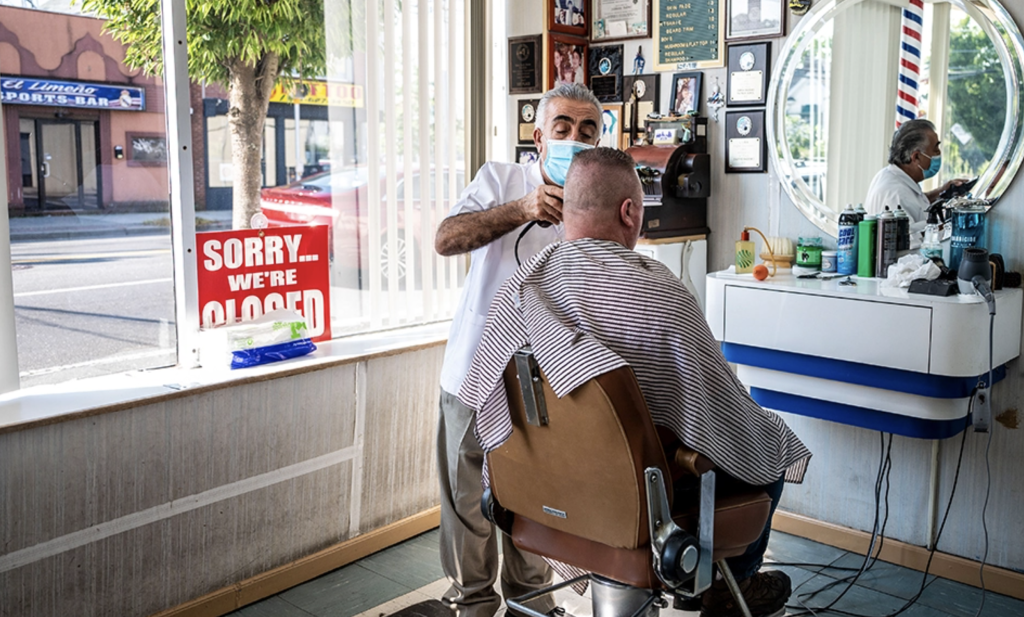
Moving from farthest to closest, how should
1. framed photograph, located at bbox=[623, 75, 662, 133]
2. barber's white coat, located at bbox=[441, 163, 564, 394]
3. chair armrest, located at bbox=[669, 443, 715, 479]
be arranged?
1. framed photograph, located at bbox=[623, 75, 662, 133]
2. barber's white coat, located at bbox=[441, 163, 564, 394]
3. chair armrest, located at bbox=[669, 443, 715, 479]

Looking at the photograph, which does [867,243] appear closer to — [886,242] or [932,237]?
[886,242]

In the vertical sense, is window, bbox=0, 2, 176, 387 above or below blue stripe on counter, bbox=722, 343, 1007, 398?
above

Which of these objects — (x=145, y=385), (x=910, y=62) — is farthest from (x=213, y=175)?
(x=910, y=62)

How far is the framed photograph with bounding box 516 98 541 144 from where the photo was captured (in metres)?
3.67

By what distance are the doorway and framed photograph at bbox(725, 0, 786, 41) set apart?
85.7 inches

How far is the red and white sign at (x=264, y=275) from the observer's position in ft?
9.30

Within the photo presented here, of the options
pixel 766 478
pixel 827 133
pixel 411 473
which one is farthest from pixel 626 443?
pixel 827 133

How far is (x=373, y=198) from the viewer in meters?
3.29

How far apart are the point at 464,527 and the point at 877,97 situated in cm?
201

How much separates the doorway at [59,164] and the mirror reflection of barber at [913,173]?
8.23ft

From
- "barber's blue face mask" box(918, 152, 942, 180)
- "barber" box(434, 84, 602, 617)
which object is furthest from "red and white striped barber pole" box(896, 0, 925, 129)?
"barber" box(434, 84, 602, 617)

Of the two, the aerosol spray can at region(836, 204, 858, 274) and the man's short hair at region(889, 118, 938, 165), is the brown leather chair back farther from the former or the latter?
the man's short hair at region(889, 118, 938, 165)

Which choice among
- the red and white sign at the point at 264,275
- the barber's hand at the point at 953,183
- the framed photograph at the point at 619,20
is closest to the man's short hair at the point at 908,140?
the barber's hand at the point at 953,183

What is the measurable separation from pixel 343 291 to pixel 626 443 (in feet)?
5.98
